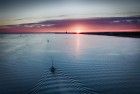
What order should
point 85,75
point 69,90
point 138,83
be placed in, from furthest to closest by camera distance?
point 85,75, point 138,83, point 69,90

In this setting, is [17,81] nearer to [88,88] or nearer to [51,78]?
[51,78]

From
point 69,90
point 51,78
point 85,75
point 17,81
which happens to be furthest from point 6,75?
point 69,90

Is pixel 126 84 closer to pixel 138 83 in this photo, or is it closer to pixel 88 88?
pixel 138 83

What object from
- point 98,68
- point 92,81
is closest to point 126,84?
point 92,81

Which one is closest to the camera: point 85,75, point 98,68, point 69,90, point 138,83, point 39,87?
point 69,90

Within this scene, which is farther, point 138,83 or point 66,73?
point 66,73

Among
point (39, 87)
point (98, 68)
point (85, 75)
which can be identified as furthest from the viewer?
point (98, 68)

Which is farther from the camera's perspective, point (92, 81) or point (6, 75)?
point (6, 75)

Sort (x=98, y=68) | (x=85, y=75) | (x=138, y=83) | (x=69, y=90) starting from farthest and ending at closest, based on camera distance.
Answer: (x=98, y=68), (x=85, y=75), (x=138, y=83), (x=69, y=90)
